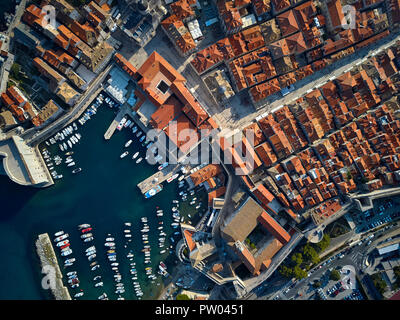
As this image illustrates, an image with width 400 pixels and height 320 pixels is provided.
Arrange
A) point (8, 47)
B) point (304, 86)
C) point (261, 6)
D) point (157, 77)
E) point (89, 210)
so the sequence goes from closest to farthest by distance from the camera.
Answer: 1. point (261, 6)
2. point (157, 77)
3. point (8, 47)
4. point (304, 86)
5. point (89, 210)

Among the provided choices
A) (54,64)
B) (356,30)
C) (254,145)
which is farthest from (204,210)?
→ (356,30)

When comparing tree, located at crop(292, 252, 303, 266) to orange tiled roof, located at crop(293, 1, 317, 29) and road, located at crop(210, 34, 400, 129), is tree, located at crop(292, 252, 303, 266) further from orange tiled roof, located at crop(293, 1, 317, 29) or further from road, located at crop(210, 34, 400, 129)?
orange tiled roof, located at crop(293, 1, 317, 29)

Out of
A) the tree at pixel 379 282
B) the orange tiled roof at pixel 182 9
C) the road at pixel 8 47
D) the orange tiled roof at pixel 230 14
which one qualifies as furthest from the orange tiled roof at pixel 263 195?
the road at pixel 8 47

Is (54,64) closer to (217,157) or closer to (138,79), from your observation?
(138,79)

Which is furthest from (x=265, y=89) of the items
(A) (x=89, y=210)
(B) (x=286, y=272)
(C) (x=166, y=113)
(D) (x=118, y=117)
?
(A) (x=89, y=210)

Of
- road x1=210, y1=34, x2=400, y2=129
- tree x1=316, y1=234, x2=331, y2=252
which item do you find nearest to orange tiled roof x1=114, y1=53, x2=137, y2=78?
road x1=210, y1=34, x2=400, y2=129

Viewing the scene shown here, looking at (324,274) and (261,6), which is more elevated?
(261,6)

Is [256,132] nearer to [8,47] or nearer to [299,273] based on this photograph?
[299,273]

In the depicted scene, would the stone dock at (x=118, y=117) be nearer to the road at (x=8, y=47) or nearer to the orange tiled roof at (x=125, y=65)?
the orange tiled roof at (x=125, y=65)
